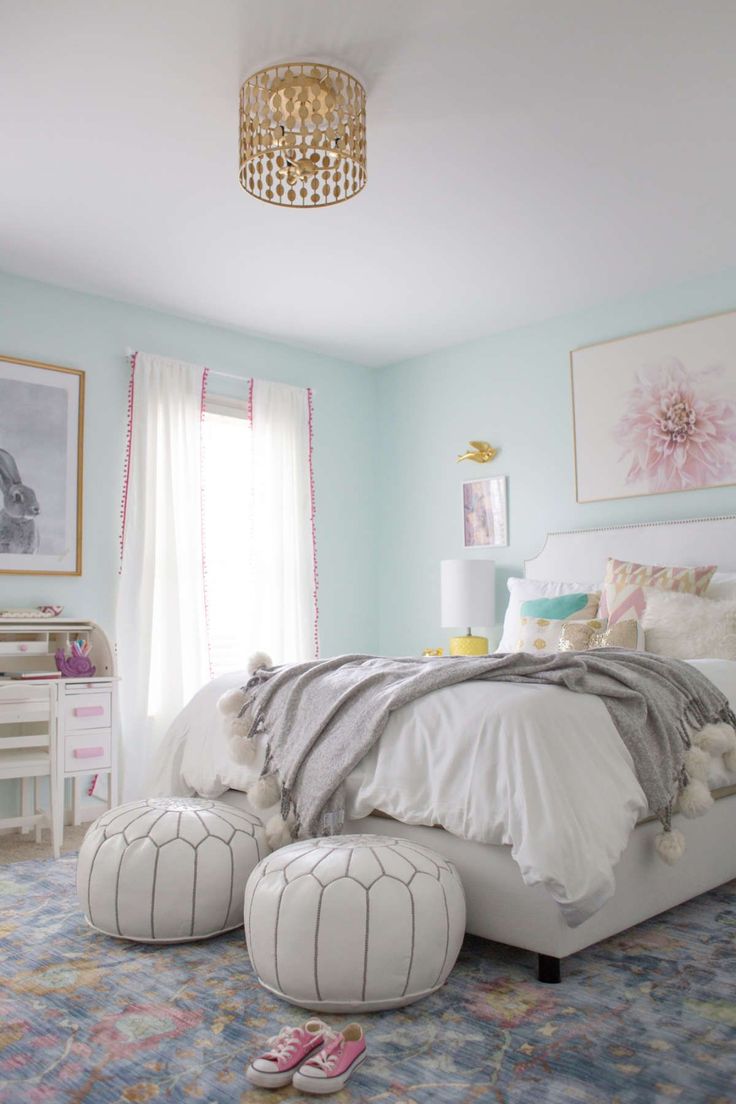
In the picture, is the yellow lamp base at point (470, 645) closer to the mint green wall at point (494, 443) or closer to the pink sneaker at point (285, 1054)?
the mint green wall at point (494, 443)

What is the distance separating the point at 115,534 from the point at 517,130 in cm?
266

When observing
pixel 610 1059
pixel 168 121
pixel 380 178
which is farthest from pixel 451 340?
pixel 610 1059

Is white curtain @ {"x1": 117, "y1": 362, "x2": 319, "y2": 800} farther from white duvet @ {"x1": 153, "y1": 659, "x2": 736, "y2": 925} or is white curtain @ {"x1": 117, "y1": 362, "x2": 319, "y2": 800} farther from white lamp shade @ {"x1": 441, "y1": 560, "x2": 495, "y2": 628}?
white duvet @ {"x1": 153, "y1": 659, "x2": 736, "y2": 925}

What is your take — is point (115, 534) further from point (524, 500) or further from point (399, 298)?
point (524, 500)

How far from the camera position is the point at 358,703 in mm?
2713

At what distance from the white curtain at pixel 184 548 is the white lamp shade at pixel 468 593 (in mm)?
857

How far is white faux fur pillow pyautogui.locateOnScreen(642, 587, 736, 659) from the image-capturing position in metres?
3.53

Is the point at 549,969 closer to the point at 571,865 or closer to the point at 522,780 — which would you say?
the point at 571,865

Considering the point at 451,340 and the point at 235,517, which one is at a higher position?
the point at 451,340

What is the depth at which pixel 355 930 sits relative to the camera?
2025mm

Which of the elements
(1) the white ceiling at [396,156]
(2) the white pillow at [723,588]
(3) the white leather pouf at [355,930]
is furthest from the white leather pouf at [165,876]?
(2) the white pillow at [723,588]

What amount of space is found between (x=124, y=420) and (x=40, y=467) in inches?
21.4

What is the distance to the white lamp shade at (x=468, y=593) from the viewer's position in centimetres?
498

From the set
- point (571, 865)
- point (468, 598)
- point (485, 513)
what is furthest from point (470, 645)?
point (571, 865)
